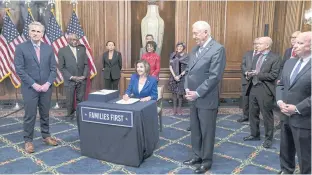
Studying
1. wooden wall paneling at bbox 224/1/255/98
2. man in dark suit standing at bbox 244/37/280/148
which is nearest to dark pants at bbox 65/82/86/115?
man in dark suit standing at bbox 244/37/280/148

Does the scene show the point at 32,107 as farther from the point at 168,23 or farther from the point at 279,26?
the point at 279,26

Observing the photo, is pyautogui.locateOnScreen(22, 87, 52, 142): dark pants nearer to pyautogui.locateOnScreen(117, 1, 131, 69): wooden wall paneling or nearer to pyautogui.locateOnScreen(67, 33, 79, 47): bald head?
pyautogui.locateOnScreen(67, 33, 79, 47): bald head

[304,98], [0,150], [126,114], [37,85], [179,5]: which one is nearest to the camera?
[304,98]

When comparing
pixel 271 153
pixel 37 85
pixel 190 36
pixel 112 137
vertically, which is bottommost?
pixel 271 153

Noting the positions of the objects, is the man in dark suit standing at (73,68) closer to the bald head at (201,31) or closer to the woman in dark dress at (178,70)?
the woman in dark dress at (178,70)

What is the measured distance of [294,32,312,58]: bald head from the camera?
Answer: 92.3 inches

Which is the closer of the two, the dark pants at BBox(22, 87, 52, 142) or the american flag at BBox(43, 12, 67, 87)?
the dark pants at BBox(22, 87, 52, 142)

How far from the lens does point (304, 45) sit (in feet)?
7.76

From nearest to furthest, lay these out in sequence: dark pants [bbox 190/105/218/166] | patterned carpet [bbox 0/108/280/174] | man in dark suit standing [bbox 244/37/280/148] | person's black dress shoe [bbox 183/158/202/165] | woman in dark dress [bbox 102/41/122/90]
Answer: dark pants [bbox 190/105/218/166] < patterned carpet [bbox 0/108/280/174] < person's black dress shoe [bbox 183/158/202/165] < man in dark suit standing [bbox 244/37/280/148] < woman in dark dress [bbox 102/41/122/90]

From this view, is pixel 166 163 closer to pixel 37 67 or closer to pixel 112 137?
pixel 112 137

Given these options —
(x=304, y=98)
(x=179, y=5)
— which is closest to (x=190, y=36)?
(x=179, y=5)

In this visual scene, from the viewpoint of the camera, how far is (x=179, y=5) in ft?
21.1

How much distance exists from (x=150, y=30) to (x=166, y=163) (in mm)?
3913

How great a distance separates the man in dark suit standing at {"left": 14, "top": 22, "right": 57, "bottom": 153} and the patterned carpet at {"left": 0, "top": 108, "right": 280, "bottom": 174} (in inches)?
13.1
